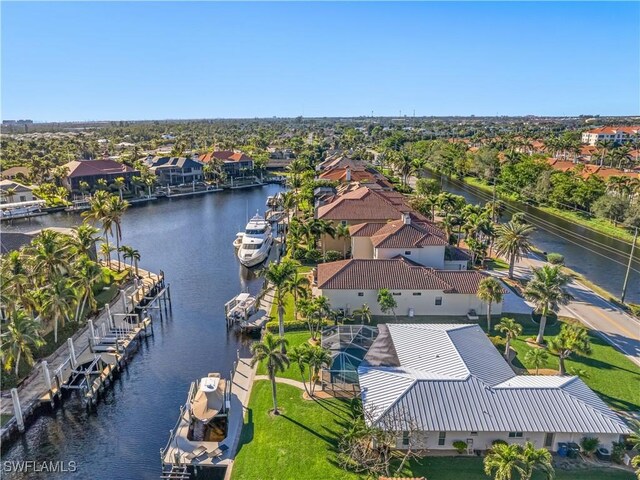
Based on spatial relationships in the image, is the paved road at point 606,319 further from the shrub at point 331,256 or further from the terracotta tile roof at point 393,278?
the shrub at point 331,256

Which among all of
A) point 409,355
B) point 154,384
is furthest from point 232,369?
point 409,355

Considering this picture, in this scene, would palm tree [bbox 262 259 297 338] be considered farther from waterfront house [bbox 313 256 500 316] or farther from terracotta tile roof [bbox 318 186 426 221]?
terracotta tile roof [bbox 318 186 426 221]

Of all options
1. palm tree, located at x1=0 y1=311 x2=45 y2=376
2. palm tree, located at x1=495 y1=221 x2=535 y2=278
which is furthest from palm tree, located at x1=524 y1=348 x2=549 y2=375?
palm tree, located at x1=0 y1=311 x2=45 y2=376

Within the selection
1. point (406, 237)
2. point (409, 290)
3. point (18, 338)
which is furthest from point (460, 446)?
point (18, 338)

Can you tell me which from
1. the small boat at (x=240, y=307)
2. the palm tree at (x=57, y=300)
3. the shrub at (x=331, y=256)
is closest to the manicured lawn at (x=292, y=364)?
the small boat at (x=240, y=307)

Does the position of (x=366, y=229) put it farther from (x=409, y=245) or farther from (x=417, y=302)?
(x=417, y=302)

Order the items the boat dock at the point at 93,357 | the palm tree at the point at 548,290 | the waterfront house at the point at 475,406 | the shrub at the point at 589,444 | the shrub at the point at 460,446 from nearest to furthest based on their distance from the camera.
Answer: the shrub at the point at 589,444, the waterfront house at the point at 475,406, the shrub at the point at 460,446, the boat dock at the point at 93,357, the palm tree at the point at 548,290
